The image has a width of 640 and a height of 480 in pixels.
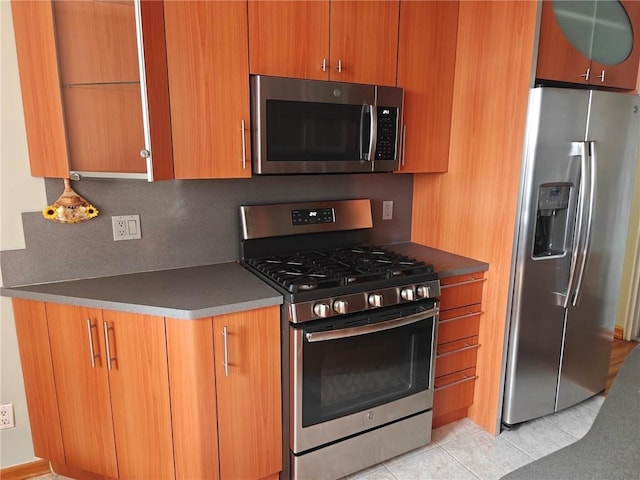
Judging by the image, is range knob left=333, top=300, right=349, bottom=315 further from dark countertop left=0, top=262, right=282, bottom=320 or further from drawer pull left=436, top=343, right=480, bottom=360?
drawer pull left=436, top=343, right=480, bottom=360

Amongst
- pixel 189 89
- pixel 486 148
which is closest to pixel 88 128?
pixel 189 89

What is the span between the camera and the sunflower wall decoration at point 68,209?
185cm

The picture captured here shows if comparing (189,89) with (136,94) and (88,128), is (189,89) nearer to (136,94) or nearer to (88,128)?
(136,94)

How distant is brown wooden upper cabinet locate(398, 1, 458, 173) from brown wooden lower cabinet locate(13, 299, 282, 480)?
1199mm

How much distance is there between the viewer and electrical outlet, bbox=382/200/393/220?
2639 mm

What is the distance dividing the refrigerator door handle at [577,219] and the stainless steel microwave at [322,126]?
843mm

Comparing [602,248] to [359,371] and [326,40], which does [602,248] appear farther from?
[326,40]

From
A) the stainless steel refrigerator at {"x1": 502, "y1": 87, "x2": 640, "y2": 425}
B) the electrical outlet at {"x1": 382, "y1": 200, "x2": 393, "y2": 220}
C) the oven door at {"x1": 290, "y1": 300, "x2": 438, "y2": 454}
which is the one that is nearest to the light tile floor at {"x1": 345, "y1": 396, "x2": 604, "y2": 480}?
the stainless steel refrigerator at {"x1": 502, "y1": 87, "x2": 640, "y2": 425}

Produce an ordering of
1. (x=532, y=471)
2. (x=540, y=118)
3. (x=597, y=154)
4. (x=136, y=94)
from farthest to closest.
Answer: (x=597, y=154) < (x=540, y=118) < (x=136, y=94) < (x=532, y=471)

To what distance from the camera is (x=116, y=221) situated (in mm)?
1997

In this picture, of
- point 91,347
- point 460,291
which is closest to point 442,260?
point 460,291

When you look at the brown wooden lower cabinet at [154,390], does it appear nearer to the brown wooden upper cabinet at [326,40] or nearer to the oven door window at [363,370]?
the oven door window at [363,370]

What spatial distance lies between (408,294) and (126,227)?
4.24 feet

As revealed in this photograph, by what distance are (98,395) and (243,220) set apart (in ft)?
3.17
